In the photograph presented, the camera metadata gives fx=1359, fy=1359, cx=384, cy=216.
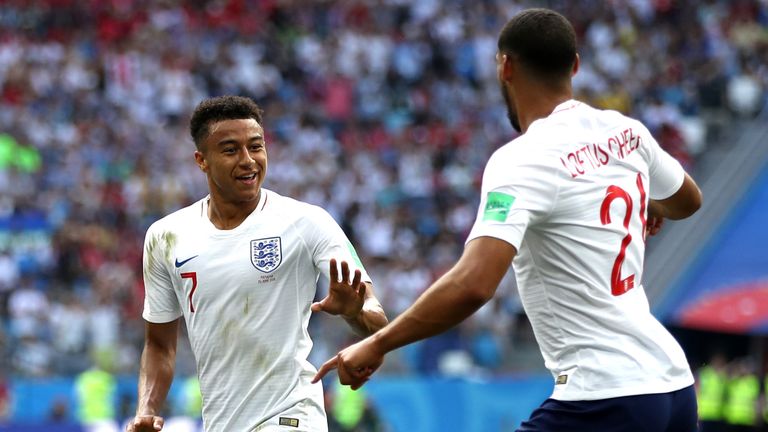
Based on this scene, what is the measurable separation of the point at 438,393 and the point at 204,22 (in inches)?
411

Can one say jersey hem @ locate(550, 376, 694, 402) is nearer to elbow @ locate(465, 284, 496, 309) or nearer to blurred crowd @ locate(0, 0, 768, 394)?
elbow @ locate(465, 284, 496, 309)

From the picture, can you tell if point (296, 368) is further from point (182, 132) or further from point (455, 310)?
point (182, 132)

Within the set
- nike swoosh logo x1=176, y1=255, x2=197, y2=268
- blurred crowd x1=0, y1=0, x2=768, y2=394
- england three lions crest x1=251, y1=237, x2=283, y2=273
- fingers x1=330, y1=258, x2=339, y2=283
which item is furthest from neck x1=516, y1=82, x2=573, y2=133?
blurred crowd x1=0, y1=0, x2=768, y2=394

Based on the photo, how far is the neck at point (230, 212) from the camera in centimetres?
630

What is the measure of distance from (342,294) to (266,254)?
3.24 feet

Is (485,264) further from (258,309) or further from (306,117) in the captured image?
(306,117)

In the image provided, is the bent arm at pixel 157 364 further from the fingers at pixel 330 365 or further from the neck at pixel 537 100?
the neck at pixel 537 100

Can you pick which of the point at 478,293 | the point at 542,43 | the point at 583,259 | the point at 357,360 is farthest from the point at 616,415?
the point at 542,43

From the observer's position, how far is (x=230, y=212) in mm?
6324

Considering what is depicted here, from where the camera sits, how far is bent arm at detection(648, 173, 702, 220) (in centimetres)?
558

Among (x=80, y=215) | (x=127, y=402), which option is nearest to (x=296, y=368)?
(x=127, y=402)

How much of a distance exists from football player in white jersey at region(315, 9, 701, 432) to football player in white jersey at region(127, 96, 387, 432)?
3.54ft

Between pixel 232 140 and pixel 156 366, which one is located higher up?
pixel 232 140

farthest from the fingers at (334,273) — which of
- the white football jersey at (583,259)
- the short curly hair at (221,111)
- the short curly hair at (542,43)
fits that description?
the short curly hair at (221,111)
